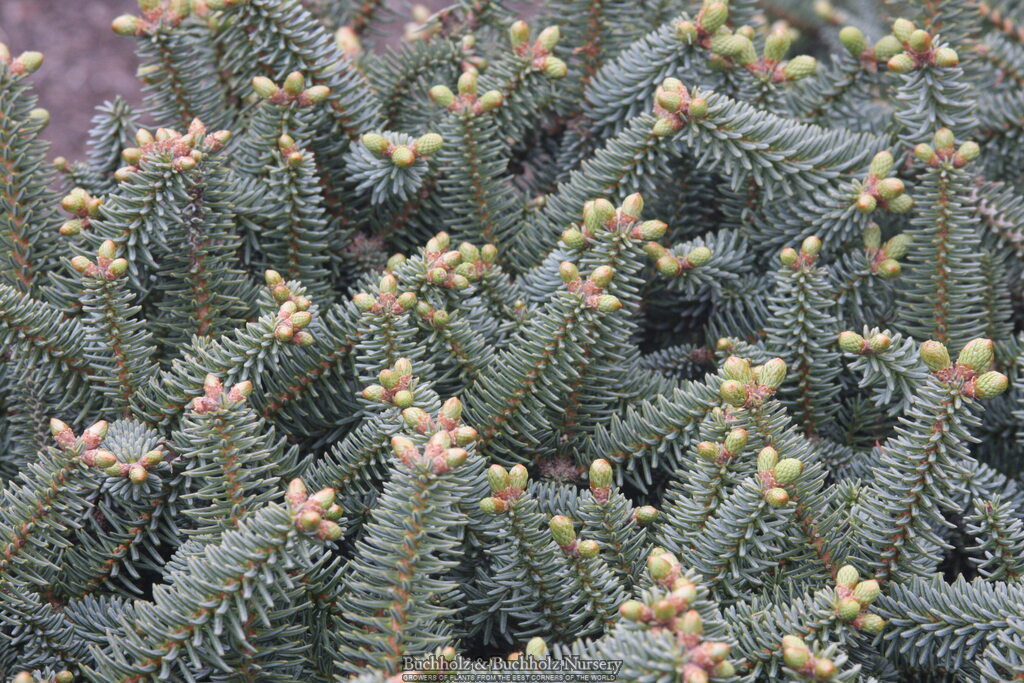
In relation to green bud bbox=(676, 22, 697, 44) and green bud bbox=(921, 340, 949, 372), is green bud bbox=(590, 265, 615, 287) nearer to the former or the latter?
green bud bbox=(921, 340, 949, 372)

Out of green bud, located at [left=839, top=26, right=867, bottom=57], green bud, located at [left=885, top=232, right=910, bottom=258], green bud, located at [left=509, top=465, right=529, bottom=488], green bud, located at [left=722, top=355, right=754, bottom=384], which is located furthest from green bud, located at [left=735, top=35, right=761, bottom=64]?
green bud, located at [left=509, top=465, right=529, bottom=488]

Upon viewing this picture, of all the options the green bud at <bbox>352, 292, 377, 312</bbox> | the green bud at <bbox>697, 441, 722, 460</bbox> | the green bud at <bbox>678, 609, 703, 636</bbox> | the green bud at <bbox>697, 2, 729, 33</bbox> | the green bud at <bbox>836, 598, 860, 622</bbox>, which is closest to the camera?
the green bud at <bbox>678, 609, 703, 636</bbox>

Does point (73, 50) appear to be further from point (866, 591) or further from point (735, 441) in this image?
point (866, 591)

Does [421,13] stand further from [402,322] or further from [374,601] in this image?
[374,601]

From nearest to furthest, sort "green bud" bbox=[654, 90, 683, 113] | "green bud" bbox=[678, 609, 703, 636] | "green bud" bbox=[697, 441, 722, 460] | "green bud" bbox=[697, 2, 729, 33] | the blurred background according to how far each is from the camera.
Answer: "green bud" bbox=[678, 609, 703, 636] < "green bud" bbox=[697, 441, 722, 460] < "green bud" bbox=[654, 90, 683, 113] < "green bud" bbox=[697, 2, 729, 33] < the blurred background

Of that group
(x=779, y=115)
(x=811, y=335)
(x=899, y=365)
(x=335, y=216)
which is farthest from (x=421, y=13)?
(x=899, y=365)

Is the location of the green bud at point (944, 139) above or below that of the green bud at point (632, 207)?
above

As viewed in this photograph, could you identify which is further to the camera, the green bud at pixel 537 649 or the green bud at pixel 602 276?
the green bud at pixel 602 276

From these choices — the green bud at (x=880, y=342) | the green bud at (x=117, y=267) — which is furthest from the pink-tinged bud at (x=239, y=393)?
the green bud at (x=880, y=342)

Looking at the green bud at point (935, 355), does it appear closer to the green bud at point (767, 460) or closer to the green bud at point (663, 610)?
the green bud at point (767, 460)
